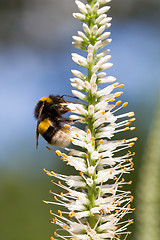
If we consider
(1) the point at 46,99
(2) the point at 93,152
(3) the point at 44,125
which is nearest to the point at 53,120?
(3) the point at 44,125

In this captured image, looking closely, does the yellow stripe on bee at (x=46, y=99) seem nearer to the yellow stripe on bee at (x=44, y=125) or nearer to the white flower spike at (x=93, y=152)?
the yellow stripe on bee at (x=44, y=125)

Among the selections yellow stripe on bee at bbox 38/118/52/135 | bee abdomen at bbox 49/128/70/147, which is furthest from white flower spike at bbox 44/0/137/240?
yellow stripe on bee at bbox 38/118/52/135

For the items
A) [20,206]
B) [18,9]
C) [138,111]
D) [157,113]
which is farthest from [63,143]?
[18,9]

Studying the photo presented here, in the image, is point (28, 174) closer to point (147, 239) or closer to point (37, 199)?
point (37, 199)

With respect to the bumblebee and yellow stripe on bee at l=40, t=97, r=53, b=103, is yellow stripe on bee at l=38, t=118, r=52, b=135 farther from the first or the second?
yellow stripe on bee at l=40, t=97, r=53, b=103

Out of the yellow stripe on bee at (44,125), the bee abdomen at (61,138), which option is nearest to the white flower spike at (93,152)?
the bee abdomen at (61,138)

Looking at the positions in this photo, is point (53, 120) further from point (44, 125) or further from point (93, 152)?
point (93, 152)
